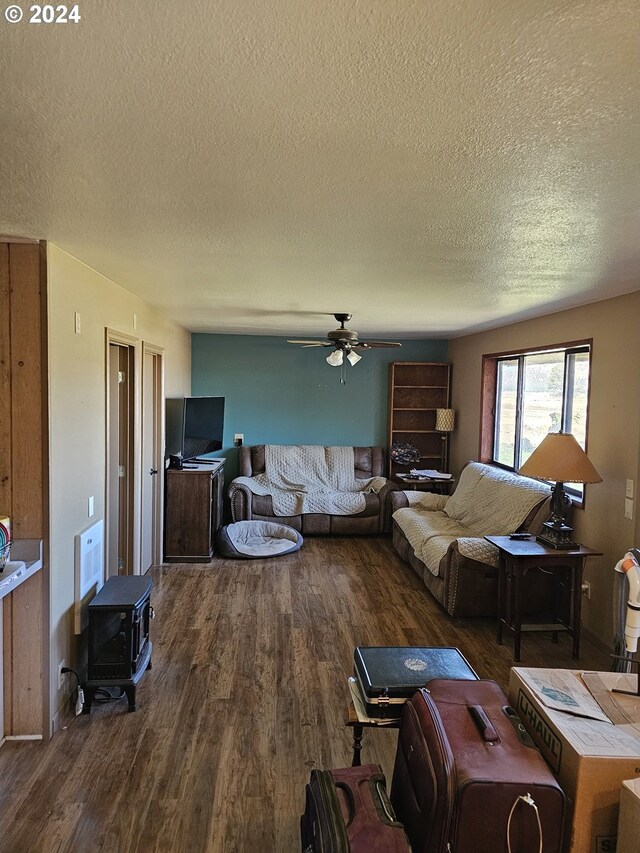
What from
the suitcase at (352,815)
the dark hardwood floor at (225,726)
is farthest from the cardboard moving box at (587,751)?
the dark hardwood floor at (225,726)

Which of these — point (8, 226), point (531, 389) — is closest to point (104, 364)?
point (8, 226)

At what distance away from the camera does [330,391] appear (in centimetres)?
723

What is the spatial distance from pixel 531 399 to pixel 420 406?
2.22 meters

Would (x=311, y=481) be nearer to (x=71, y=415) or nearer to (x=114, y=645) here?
(x=114, y=645)

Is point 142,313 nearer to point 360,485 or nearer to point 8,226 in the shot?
point 8,226

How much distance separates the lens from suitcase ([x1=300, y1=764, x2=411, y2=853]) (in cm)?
141

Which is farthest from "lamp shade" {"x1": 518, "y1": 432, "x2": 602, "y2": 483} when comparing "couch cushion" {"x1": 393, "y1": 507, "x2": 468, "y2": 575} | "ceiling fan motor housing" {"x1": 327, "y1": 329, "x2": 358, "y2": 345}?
"ceiling fan motor housing" {"x1": 327, "y1": 329, "x2": 358, "y2": 345}

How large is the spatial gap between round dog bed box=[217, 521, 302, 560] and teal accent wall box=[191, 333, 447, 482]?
125 cm

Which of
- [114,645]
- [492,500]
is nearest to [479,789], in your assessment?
[114,645]

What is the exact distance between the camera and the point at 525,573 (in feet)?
12.3

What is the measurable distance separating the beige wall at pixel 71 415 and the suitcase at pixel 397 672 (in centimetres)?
163

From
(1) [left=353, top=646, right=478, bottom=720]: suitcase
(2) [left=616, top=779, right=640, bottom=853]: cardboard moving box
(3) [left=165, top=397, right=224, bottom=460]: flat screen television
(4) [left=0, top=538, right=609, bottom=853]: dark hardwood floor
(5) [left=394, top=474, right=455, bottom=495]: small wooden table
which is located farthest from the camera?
(5) [left=394, top=474, right=455, bottom=495]: small wooden table

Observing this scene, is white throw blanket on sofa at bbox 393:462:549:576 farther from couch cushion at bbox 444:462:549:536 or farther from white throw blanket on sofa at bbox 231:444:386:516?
white throw blanket on sofa at bbox 231:444:386:516

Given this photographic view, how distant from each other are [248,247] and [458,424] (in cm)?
486
